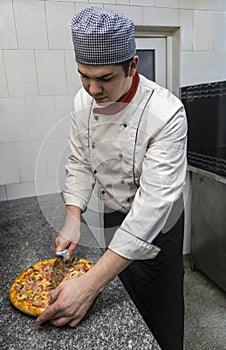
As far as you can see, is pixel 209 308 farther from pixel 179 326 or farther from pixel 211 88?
pixel 211 88

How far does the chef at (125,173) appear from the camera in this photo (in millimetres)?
707

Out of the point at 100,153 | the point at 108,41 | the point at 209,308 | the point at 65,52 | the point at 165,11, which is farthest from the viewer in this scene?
the point at 209,308

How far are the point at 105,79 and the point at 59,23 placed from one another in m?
0.93

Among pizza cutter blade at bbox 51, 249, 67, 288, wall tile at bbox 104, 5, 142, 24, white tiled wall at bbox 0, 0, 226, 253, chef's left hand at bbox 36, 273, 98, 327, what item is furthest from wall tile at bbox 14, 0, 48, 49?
chef's left hand at bbox 36, 273, 98, 327

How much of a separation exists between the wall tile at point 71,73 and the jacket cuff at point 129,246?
1021 mm

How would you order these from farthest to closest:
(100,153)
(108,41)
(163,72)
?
(163,72)
(100,153)
(108,41)

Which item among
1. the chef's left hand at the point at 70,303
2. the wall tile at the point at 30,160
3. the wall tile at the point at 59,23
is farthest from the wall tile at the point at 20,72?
the chef's left hand at the point at 70,303

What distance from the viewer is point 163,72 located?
6.11 feet

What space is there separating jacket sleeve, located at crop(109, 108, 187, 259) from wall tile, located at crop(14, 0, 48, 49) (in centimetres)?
99

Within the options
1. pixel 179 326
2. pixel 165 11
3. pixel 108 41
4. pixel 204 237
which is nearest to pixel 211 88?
pixel 165 11

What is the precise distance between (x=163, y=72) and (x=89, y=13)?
4.02 feet

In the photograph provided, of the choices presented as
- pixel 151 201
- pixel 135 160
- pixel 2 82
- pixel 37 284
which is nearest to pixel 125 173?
pixel 135 160

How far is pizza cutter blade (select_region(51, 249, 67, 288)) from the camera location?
2.65 feet

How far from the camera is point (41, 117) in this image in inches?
60.7
